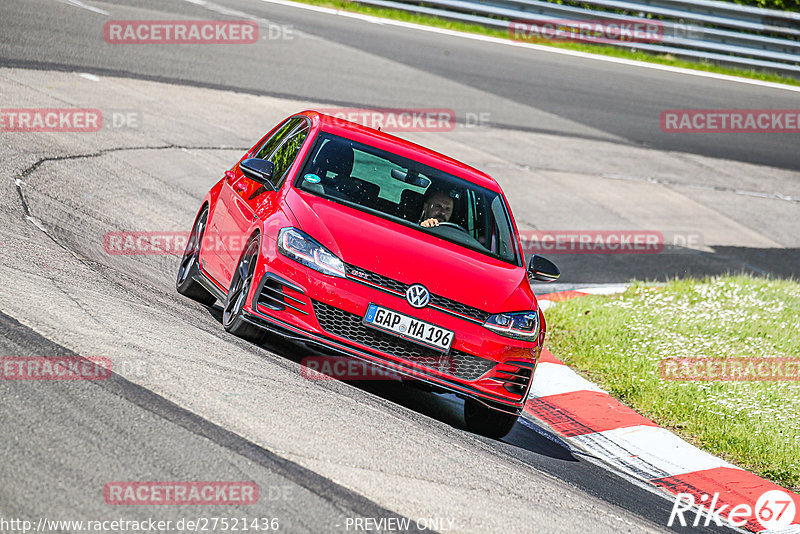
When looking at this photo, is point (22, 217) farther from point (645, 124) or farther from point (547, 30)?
point (547, 30)

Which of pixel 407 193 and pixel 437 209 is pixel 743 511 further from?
pixel 407 193

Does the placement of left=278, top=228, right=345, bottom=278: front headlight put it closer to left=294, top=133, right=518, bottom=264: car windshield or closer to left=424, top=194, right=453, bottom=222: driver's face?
left=294, top=133, right=518, bottom=264: car windshield

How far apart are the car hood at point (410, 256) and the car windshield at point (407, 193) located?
196mm

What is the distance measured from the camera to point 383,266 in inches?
245

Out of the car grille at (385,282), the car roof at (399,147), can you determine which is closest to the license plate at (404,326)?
the car grille at (385,282)

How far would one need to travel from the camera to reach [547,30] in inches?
950

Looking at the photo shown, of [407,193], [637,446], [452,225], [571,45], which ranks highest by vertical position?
[571,45]

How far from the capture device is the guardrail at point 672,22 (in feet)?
77.6

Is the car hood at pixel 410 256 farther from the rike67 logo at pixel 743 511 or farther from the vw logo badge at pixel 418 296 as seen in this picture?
the rike67 logo at pixel 743 511

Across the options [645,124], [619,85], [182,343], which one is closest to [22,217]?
[182,343]

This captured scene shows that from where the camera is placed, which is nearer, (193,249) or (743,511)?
(743,511)

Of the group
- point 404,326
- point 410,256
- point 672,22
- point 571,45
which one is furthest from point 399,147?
point 672,22

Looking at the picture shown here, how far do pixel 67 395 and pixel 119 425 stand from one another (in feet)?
1.21

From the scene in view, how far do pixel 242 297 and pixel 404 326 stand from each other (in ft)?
3.62
